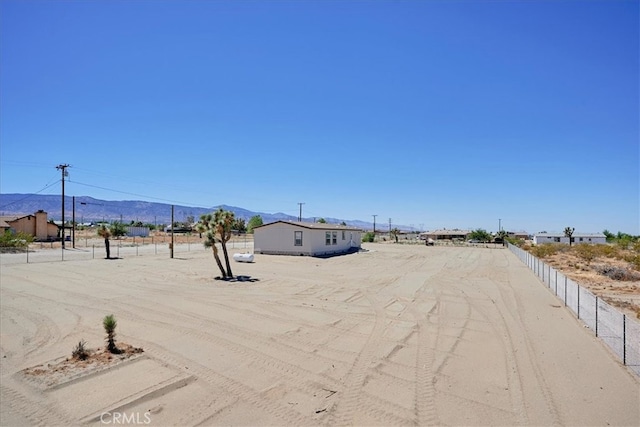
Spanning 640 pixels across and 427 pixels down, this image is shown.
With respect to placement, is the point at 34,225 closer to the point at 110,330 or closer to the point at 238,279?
the point at 238,279

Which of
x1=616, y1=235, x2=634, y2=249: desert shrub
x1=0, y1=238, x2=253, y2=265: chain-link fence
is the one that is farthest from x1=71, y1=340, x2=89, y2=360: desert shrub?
x1=616, y1=235, x2=634, y2=249: desert shrub

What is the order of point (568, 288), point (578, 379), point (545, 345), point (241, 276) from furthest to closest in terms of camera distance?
point (241, 276)
point (568, 288)
point (545, 345)
point (578, 379)

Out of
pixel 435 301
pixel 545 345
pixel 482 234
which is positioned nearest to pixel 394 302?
pixel 435 301

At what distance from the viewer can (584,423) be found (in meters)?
6.75

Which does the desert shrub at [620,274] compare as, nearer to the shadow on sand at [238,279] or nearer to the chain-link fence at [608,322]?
the chain-link fence at [608,322]

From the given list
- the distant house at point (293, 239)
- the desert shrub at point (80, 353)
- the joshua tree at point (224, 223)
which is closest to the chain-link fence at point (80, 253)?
the distant house at point (293, 239)

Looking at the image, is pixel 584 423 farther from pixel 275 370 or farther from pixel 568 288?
pixel 568 288

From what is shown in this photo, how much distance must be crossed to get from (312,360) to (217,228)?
14.9m

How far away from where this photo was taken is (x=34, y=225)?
63.0 metres

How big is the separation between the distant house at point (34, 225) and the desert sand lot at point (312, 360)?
51.9m

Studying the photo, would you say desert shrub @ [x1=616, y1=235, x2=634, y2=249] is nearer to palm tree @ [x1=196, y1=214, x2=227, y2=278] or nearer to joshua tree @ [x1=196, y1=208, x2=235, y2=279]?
joshua tree @ [x1=196, y1=208, x2=235, y2=279]

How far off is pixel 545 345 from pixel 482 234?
274 ft

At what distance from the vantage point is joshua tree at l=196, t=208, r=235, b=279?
22766 mm

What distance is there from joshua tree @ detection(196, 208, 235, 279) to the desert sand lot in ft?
11.4
